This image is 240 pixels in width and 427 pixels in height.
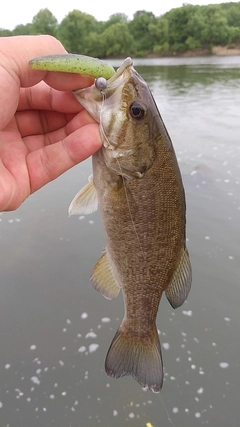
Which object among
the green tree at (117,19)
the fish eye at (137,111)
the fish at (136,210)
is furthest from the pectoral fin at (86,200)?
the green tree at (117,19)

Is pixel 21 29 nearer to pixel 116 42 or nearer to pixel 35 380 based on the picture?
pixel 116 42

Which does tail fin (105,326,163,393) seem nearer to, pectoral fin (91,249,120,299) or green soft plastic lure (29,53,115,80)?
pectoral fin (91,249,120,299)

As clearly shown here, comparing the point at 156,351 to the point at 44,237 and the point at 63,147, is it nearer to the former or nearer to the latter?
the point at 63,147

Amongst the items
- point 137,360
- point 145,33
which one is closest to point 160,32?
point 145,33

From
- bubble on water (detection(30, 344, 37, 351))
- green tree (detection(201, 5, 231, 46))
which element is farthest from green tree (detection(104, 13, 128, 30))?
bubble on water (detection(30, 344, 37, 351))

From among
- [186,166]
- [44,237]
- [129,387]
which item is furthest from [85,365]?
[186,166]

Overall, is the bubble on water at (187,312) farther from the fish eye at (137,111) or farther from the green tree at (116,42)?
the green tree at (116,42)

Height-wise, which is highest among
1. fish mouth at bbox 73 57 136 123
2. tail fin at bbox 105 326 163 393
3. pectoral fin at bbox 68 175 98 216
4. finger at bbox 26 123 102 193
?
fish mouth at bbox 73 57 136 123
